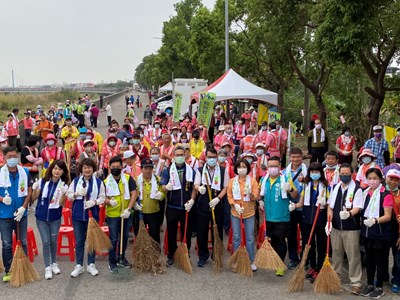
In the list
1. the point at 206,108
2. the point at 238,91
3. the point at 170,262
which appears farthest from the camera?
the point at 238,91

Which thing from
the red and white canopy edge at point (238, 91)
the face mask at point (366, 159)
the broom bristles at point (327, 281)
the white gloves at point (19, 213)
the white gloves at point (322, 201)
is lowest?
the broom bristles at point (327, 281)

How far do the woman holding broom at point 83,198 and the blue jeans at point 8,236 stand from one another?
2.45 ft

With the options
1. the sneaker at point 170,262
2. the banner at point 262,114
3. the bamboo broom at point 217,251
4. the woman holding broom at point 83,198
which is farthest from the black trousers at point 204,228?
the banner at point 262,114

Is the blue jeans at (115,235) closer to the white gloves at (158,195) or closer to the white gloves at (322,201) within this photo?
the white gloves at (158,195)

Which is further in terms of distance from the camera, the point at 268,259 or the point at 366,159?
the point at 366,159

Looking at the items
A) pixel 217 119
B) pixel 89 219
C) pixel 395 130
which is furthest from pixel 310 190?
pixel 217 119

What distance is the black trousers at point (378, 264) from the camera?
18.5 ft

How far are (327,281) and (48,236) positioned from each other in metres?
3.80

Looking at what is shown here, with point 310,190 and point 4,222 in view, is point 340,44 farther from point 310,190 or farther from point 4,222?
point 4,222

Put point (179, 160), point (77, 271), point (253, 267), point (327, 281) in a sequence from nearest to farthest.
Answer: point (327, 281) < point (77, 271) < point (253, 267) < point (179, 160)

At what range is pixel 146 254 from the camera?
21.1 ft

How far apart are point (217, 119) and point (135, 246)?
13261 millimetres

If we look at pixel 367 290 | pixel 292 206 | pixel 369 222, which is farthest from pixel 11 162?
pixel 367 290

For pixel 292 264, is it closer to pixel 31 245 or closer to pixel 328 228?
pixel 328 228
